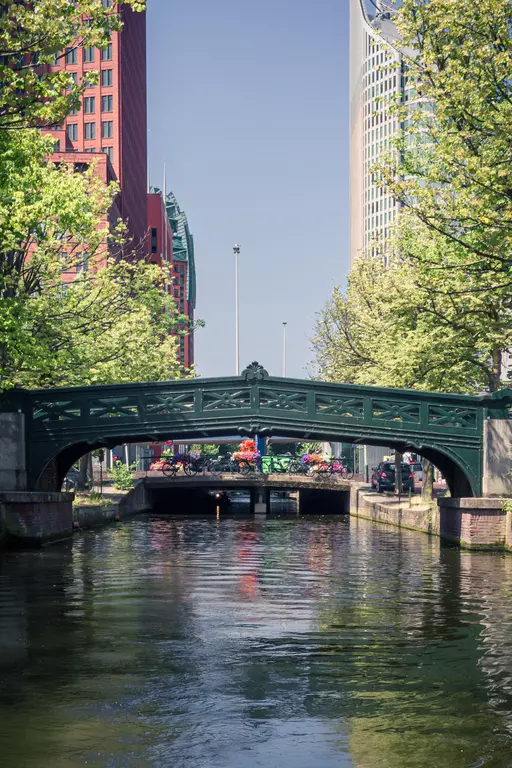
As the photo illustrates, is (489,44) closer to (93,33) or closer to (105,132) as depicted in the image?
(93,33)

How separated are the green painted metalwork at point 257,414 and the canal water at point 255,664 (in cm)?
665

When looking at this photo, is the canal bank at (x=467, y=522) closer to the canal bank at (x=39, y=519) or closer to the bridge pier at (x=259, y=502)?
the canal bank at (x=39, y=519)

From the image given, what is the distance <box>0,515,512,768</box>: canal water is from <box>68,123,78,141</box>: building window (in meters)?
109

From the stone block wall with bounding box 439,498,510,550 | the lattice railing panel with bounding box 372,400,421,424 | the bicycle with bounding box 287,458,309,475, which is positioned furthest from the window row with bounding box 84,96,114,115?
the stone block wall with bounding box 439,498,510,550

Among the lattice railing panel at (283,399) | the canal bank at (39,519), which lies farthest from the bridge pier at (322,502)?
the lattice railing panel at (283,399)

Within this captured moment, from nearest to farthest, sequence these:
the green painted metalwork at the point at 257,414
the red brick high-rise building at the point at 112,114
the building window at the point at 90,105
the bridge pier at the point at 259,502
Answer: the green painted metalwork at the point at 257,414 → the bridge pier at the point at 259,502 → the red brick high-rise building at the point at 112,114 → the building window at the point at 90,105

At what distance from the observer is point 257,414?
37906 millimetres

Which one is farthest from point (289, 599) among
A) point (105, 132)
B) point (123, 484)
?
point (105, 132)

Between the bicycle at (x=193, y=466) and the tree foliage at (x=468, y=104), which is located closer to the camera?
the tree foliage at (x=468, y=104)

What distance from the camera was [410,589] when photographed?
2538 centimetres

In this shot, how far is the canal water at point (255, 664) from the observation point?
38.7ft

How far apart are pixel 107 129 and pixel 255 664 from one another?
4854 inches

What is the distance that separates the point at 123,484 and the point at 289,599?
134 feet

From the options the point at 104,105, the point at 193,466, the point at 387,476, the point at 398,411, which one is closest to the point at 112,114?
the point at 104,105
